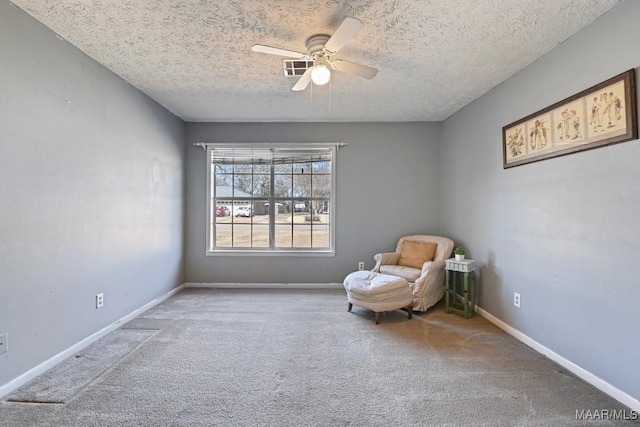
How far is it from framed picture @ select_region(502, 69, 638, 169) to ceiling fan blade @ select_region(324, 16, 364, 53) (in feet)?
5.42

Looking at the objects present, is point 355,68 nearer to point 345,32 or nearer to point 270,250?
point 345,32

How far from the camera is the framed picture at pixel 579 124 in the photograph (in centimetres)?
174

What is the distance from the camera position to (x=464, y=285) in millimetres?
3178

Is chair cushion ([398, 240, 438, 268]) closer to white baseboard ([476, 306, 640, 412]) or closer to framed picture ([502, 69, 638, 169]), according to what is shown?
white baseboard ([476, 306, 640, 412])

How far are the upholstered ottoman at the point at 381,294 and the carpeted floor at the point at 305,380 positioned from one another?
185 millimetres

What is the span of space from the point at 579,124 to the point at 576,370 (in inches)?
69.5

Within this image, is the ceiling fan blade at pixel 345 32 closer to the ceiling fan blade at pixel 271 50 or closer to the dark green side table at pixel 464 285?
the ceiling fan blade at pixel 271 50

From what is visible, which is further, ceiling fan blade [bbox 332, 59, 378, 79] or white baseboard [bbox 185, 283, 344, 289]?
white baseboard [bbox 185, 283, 344, 289]

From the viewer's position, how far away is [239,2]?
1.79 m

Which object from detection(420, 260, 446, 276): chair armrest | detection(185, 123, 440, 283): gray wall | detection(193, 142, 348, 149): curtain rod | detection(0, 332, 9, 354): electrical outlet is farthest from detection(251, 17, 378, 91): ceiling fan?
detection(0, 332, 9, 354): electrical outlet

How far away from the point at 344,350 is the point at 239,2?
2.64m

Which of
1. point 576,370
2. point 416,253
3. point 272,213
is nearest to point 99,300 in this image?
point 272,213

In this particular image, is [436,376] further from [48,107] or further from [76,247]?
[48,107]

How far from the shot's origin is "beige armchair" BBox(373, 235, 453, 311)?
324cm
